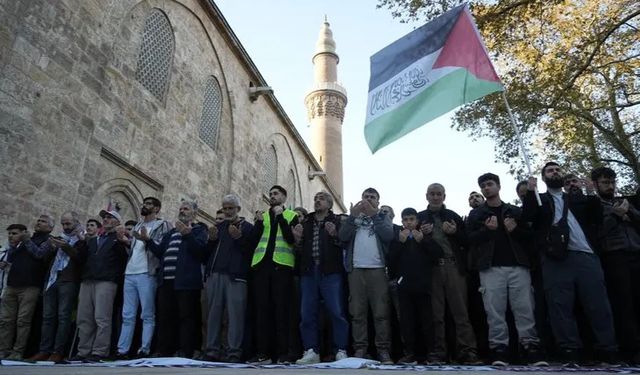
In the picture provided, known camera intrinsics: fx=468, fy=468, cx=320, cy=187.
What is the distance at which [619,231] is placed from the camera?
4.26 meters

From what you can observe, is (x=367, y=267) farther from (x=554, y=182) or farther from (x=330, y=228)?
(x=554, y=182)

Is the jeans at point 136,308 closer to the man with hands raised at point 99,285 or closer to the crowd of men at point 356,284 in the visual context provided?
the crowd of men at point 356,284

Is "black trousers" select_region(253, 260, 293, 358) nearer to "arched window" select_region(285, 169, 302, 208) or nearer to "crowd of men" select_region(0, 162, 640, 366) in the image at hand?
"crowd of men" select_region(0, 162, 640, 366)

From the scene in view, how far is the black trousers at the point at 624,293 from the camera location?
3932 millimetres

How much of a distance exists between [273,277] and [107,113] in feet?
20.9

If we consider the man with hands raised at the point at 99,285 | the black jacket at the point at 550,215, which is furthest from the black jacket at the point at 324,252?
the man with hands raised at the point at 99,285

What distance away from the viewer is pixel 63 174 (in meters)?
8.12

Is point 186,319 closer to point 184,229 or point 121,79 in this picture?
point 184,229

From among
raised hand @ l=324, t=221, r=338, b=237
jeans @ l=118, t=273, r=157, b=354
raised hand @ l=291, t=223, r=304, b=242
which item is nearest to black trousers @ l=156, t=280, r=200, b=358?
jeans @ l=118, t=273, r=157, b=354

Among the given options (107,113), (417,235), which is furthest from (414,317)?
(107,113)

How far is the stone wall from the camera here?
738 centimetres

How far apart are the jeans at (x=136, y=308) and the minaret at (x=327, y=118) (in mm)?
24795

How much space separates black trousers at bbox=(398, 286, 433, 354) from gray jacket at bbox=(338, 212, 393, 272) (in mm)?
461

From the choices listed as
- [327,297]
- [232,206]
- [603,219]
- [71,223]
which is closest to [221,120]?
[71,223]
